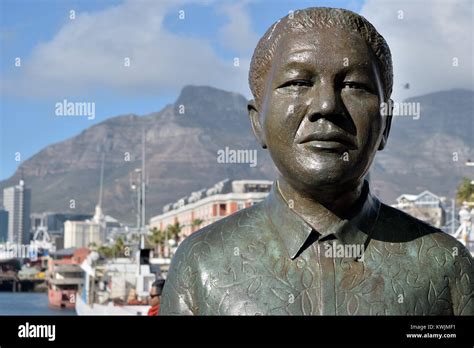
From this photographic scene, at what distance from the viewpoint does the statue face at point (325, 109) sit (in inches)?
132

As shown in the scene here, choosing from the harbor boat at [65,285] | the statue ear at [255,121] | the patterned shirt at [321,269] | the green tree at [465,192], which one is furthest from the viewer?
the harbor boat at [65,285]

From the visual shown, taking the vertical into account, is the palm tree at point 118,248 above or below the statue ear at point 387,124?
below

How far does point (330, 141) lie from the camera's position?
11.0 ft

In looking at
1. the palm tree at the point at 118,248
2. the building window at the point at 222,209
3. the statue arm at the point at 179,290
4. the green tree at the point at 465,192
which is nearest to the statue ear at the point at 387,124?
the statue arm at the point at 179,290

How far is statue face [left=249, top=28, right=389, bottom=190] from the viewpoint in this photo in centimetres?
334

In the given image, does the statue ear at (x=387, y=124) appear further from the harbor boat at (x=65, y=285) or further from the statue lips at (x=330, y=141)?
the harbor boat at (x=65, y=285)

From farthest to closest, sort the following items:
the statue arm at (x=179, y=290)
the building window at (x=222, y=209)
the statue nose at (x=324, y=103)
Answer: the building window at (x=222, y=209)
the statue arm at (x=179, y=290)
the statue nose at (x=324, y=103)

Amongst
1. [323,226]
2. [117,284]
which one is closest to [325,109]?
[323,226]

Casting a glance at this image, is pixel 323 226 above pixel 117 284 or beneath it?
above

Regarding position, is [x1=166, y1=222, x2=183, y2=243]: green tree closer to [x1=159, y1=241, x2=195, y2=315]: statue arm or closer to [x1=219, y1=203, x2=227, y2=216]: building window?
[x1=219, y1=203, x2=227, y2=216]: building window

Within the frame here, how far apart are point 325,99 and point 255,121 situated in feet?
1.71

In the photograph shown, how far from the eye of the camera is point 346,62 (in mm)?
3381

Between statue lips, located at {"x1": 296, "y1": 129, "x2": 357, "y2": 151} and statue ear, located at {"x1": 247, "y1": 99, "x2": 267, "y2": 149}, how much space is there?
0.34 metres

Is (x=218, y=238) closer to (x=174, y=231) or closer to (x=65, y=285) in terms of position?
(x=174, y=231)
